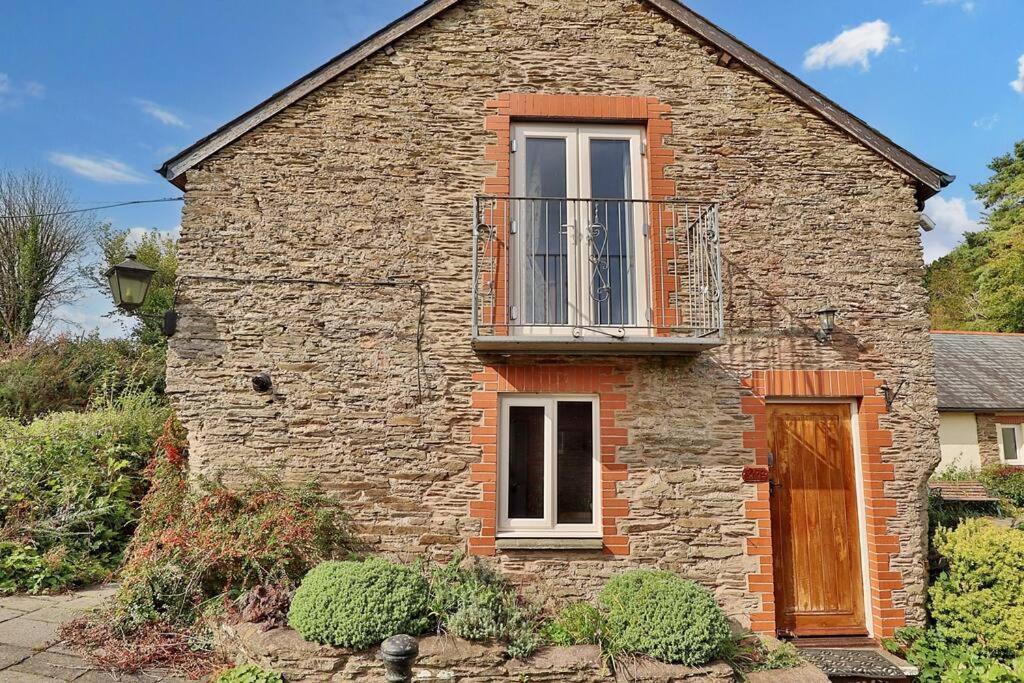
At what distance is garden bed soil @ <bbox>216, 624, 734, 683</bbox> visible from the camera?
4.54 meters

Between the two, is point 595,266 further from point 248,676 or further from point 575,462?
point 248,676

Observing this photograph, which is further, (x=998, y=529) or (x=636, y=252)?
(x=636, y=252)

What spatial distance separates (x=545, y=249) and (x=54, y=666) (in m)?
5.78

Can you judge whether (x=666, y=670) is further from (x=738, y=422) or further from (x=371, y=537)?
(x=371, y=537)

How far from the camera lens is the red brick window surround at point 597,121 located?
6.10 metres

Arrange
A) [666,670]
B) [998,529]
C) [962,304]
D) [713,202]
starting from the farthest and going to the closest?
[962,304], [713,202], [998,529], [666,670]

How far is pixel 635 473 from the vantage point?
5.77 m

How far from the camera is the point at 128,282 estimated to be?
6043mm

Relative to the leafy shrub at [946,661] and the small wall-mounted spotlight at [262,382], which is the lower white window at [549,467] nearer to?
the small wall-mounted spotlight at [262,382]

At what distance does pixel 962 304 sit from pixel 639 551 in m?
36.7

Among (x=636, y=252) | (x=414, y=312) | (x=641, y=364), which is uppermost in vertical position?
(x=636, y=252)

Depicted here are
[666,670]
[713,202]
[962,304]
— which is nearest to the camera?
[666,670]

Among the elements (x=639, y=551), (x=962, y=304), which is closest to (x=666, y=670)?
(x=639, y=551)

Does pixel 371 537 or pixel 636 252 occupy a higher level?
pixel 636 252
